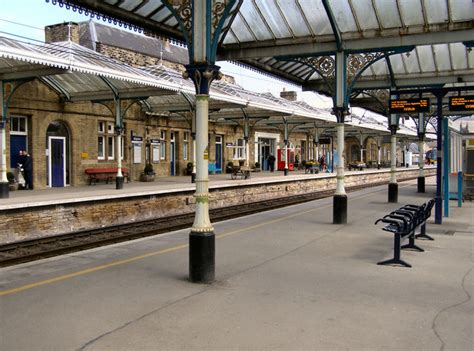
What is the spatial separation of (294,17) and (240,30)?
1382 millimetres

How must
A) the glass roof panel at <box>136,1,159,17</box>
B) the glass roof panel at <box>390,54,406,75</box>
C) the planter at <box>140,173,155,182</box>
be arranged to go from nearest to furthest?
Answer: the glass roof panel at <box>136,1,159,17</box> < the glass roof panel at <box>390,54,406,75</box> < the planter at <box>140,173,155,182</box>

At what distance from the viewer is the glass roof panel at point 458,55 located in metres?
14.6

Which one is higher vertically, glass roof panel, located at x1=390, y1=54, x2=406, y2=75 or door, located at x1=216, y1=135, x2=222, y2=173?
glass roof panel, located at x1=390, y1=54, x2=406, y2=75

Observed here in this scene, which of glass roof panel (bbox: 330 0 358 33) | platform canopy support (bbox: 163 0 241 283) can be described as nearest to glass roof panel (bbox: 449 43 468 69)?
glass roof panel (bbox: 330 0 358 33)

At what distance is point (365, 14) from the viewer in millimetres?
Result: 11875

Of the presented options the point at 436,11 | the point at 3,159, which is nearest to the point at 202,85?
the point at 436,11

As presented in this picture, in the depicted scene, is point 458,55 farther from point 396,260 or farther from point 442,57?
point 396,260

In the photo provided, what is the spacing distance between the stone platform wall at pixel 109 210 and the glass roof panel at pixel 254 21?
21.0ft

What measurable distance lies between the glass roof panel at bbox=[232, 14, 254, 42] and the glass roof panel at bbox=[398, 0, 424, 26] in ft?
12.1

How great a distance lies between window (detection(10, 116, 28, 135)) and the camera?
18469mm

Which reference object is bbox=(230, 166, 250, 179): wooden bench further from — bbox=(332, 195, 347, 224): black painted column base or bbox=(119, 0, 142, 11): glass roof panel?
bbox=(119, 0, 142, 11): glass roof panel

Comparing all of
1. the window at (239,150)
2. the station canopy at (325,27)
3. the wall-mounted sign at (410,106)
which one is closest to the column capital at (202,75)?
the station canopy at (325,27)

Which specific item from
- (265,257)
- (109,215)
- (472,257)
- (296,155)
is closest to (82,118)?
(109,215)

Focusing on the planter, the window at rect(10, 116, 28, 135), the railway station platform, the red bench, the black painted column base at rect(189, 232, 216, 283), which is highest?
the window at rect(10, 116, 28, 135)
